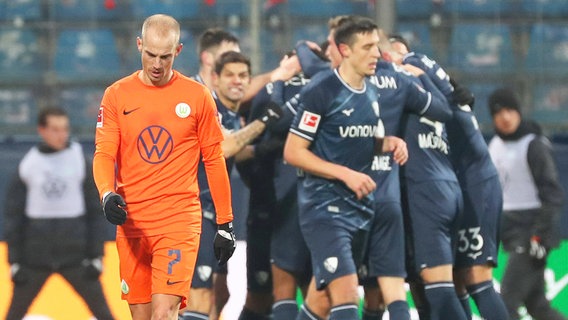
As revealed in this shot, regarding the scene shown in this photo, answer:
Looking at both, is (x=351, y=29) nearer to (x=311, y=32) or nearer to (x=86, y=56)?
(x=311, y=32)

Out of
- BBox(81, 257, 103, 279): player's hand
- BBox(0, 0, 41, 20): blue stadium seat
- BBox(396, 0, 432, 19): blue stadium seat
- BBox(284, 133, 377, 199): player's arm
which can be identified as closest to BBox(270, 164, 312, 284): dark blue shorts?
BBox(284, 133, 377, 199): player's arm

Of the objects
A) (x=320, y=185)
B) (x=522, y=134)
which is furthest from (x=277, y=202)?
(x=522, y=134)

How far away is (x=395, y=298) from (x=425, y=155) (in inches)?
37.5

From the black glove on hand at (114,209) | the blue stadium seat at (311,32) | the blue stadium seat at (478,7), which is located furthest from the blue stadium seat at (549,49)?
the black glove on hand at (114,209)

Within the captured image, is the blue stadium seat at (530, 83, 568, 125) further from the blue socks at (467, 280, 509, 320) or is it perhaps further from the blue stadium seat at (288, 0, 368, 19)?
the blue socks at (467, 280, 509, 320)

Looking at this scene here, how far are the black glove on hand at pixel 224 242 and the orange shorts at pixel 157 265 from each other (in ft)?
0.41

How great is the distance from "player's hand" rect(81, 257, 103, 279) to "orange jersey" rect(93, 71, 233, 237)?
309cm

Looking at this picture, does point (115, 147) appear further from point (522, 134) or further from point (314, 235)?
point (522, 134)

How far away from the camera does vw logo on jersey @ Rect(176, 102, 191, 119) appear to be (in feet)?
18.8

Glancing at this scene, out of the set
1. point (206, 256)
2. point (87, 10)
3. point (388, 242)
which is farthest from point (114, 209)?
point (87, 10)

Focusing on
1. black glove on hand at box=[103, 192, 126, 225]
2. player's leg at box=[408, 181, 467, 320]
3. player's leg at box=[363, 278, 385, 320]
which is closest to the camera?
black glove on hand at box=[103, 192, 126, 225]

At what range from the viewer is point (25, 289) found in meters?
8.79

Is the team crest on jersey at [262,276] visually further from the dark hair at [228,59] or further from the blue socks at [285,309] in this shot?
the dark hair at [228,59]

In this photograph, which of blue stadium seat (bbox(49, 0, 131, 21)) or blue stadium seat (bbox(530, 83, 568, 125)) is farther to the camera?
blue stadium seat (bbox(49, 0, 131, 21))
